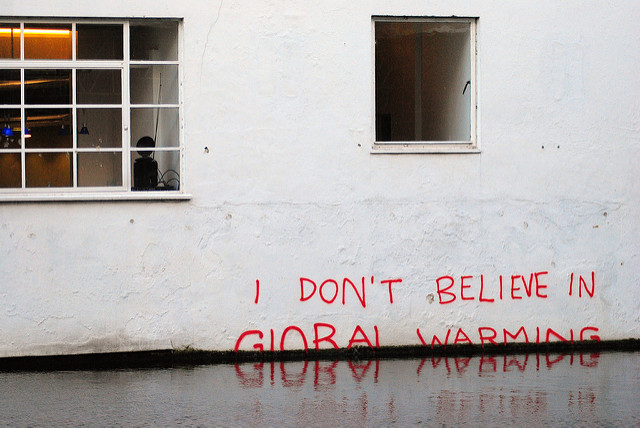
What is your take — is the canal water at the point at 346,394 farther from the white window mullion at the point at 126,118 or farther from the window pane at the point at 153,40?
the window pane at the point at 153,40

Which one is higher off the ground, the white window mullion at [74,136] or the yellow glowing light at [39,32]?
the yellow glowing light at [39,32]

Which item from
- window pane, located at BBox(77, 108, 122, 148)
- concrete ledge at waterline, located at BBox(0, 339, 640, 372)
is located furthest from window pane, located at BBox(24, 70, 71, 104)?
concrete ledge at waterline, located at BBox(0, 339, 640, 372)

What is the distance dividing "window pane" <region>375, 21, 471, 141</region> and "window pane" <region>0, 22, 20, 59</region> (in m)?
3.57

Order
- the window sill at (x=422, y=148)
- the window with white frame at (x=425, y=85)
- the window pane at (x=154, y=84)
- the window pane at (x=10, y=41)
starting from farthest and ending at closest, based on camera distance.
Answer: the window with white frame at (x=425, y=85), the window sill at (x=422, y=148), the window pane at (x=154, y=84), the window pane at (x=10, y=41)

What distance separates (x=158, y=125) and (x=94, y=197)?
99 cm

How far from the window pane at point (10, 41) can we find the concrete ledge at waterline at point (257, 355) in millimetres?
2949

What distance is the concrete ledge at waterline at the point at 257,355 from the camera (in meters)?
8.87

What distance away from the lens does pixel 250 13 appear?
9.13 metres

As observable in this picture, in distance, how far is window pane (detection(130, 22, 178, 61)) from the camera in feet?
30.2

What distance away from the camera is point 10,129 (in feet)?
29.7

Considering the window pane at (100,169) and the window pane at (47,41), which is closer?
the window pane at (47,41)

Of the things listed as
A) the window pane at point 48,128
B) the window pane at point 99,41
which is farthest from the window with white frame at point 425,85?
the window pane at point 48,128

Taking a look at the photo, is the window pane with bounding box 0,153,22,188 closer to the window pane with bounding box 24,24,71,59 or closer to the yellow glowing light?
the window pane with bounding box 24,24,71,59

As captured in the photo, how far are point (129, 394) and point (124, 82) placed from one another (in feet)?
10.7
